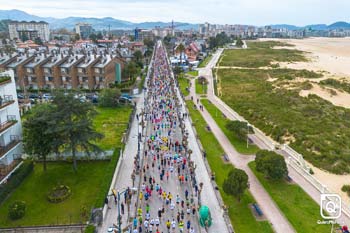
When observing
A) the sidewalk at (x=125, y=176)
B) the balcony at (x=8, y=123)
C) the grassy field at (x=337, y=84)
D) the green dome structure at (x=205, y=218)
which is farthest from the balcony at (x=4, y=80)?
the grassy field at (x=337, y=84)

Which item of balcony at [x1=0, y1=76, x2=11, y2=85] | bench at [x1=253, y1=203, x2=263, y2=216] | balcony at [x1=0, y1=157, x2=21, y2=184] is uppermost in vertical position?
balcony at [x1=0, y1=76, x2=11, y2=85]

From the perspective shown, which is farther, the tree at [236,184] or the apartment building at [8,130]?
the apartment building at [8,130]

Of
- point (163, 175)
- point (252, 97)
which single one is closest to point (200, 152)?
point (163, 175)

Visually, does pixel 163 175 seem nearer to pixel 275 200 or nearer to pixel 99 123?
pixel 275 200

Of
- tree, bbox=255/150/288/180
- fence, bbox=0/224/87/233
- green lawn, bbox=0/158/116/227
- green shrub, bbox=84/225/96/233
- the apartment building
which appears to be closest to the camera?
green shrub, bbox=84/225/96/233

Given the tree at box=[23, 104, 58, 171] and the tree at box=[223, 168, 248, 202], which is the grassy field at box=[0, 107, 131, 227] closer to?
the tree at box=[23, 104, 58, 171]

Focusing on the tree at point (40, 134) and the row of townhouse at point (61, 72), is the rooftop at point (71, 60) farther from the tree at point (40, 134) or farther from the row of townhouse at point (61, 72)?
the tree at point (40, 134)

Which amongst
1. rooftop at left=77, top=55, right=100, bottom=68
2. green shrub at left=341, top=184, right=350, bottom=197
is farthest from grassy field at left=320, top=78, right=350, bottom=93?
rooftop at left=77, top=55, right=100, bottom=68
